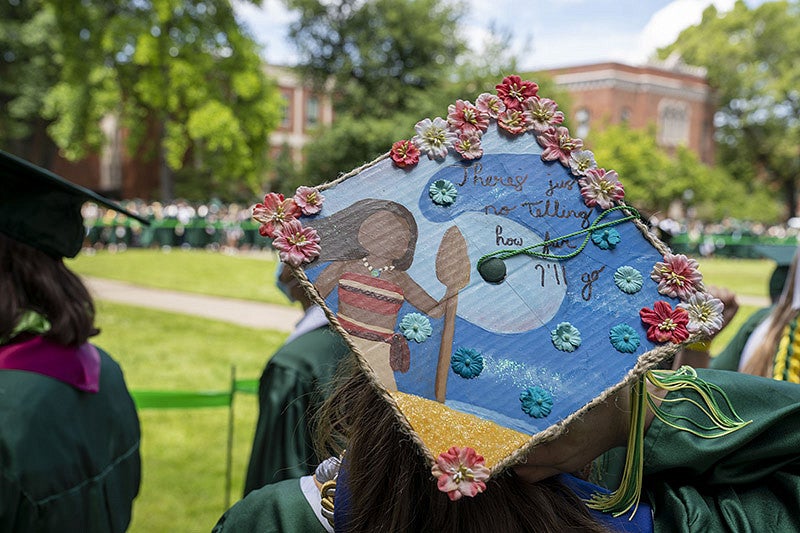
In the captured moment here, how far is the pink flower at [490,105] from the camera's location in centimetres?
126

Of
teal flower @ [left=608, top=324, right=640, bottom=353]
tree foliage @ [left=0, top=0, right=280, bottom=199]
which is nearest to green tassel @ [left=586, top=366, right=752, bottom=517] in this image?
teal flower @ [left=608, top=324, right=640, bottom=353]

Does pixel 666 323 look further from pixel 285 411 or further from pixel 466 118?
pixel 285 411

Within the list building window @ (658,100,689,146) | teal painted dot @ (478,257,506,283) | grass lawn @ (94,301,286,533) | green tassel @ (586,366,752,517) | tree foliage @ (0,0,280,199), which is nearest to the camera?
teal painted dot @ (478,257,506,283)

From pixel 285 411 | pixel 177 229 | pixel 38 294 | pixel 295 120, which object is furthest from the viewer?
pixel 295 120

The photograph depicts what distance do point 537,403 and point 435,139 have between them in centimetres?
45

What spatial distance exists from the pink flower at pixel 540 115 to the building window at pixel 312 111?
47.1 metres

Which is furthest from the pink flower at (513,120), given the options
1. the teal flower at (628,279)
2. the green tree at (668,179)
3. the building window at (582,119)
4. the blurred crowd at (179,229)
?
the building window at (582,119)

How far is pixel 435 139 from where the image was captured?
4.10 feet

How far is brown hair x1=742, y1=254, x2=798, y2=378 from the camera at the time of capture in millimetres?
2676

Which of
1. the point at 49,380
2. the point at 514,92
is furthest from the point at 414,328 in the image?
the point at 49,380

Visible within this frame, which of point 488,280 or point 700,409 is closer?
point 488,280

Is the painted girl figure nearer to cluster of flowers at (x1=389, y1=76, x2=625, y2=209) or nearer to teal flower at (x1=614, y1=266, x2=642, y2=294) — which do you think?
cluster of flowers at (x1=389, y1=76, x2=625, y2=209)

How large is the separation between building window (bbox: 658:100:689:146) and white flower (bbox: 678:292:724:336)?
52.9 meters

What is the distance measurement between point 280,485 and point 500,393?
58 centimetres
